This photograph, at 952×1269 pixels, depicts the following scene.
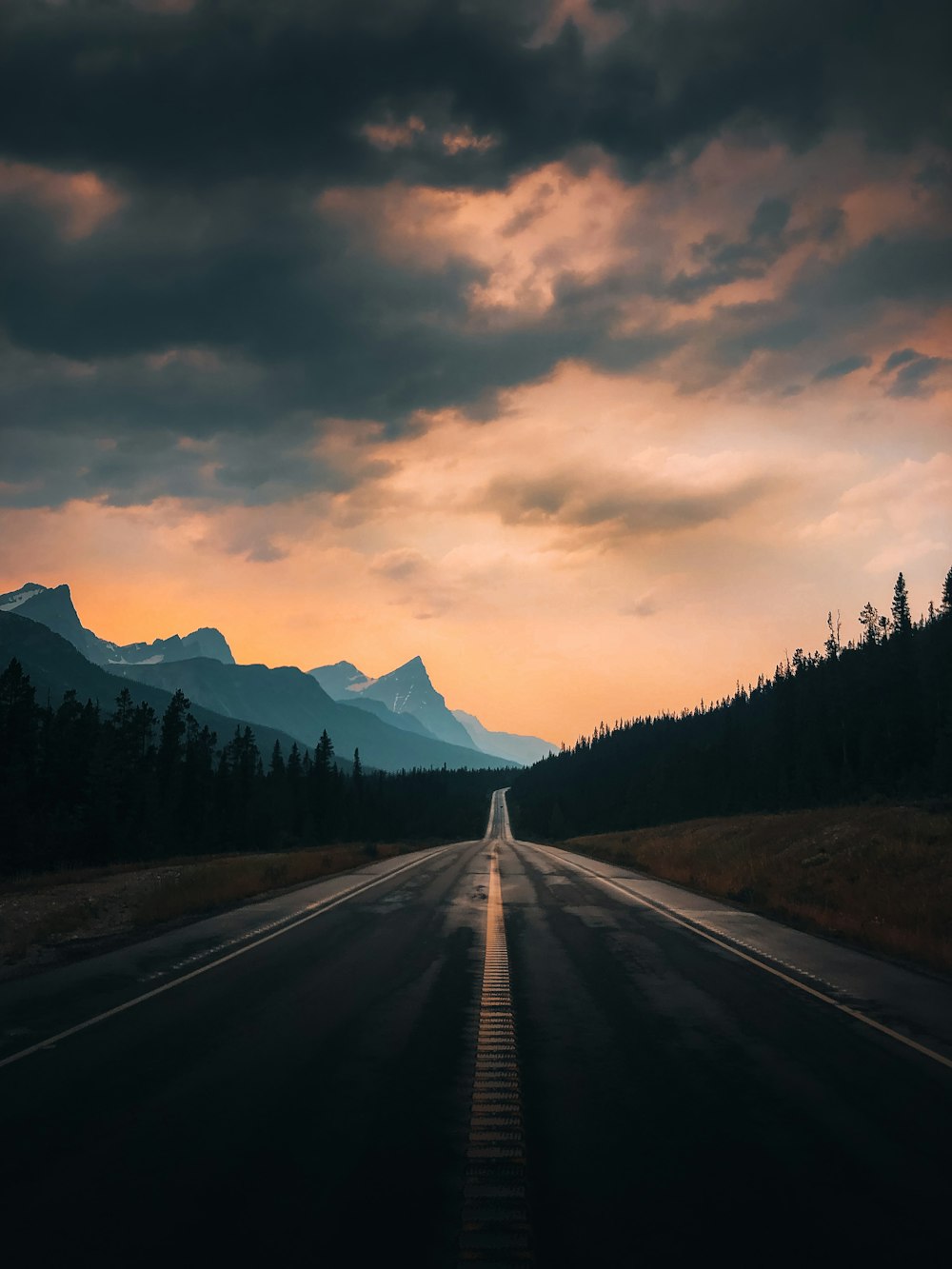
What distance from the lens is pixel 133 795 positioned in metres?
71.4

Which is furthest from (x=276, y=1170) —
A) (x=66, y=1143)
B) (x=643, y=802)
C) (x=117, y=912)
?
(x=643, y=802)

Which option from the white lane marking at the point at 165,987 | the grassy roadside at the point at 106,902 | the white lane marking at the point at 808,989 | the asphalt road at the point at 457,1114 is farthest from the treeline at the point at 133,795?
the asphalt road at the point at 457,1114

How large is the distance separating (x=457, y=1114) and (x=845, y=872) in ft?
69.1

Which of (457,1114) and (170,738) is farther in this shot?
(170,738)

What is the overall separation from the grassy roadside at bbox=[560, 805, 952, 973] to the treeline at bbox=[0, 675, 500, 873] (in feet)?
101

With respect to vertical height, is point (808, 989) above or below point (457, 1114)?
below

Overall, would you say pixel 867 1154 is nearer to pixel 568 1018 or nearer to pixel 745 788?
pixel 568 1018

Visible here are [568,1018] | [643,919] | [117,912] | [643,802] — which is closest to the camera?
[568,1018]

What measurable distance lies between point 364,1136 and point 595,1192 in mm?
1756

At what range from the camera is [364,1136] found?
17.3ft

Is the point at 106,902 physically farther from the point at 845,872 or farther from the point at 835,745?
the point at 835,745

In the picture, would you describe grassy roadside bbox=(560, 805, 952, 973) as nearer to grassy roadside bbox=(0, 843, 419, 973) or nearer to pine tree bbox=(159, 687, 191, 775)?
grassy roadside bbox=(0, 843, 419, 973)

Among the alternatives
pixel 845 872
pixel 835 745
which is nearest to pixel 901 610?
pixel 835 745

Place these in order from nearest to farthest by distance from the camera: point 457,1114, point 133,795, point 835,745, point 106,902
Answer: point 457,1114, point 106,902, point 133,795, point 835,745
